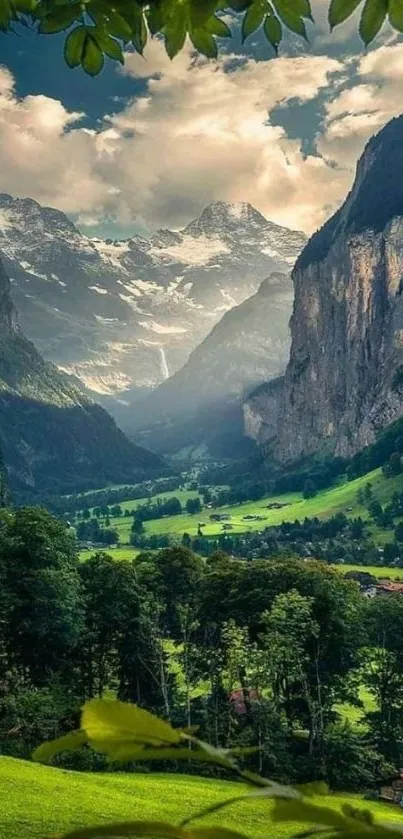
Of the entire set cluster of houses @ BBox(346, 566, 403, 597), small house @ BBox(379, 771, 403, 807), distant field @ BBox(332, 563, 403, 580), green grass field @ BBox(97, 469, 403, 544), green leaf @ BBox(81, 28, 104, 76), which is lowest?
small house @ BBox(379, 771, 403, 807)

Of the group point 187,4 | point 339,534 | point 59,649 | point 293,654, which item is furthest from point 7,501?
point 187,4

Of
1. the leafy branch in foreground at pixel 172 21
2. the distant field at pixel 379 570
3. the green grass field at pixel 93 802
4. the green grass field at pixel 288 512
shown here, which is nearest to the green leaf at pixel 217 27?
the leafy branch in foreground at pixel 172 21

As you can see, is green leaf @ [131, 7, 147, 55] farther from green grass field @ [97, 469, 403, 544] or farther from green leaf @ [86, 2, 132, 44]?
green grass field @ [97, 469, 403, 544]

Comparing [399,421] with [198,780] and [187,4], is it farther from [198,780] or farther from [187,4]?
[187,4]

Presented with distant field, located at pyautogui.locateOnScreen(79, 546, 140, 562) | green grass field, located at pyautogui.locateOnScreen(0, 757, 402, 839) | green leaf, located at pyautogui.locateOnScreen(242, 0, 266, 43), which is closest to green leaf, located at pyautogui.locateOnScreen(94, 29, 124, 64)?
green leaf, located at pyautogui.locateOnScreen(242, 0, 266, 43)

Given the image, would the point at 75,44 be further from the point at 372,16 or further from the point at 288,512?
the point at 288,512

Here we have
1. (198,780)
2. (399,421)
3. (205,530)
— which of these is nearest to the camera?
(198,780)

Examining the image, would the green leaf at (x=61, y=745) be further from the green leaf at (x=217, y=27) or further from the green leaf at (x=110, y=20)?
the green leaf at (x=217, y=27)
